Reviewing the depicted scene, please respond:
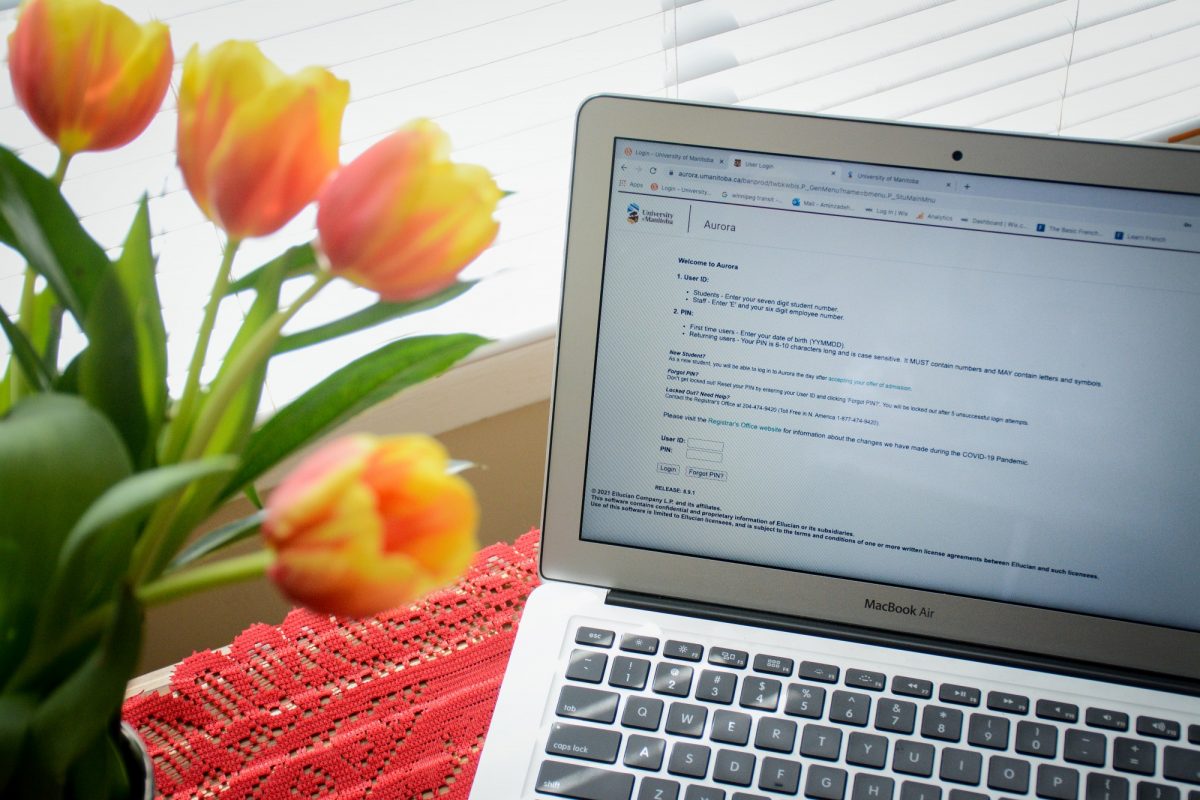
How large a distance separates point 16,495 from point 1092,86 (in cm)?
118

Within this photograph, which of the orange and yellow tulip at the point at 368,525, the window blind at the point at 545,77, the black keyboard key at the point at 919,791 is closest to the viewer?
the orange and yellow tulip at the point at 368,525

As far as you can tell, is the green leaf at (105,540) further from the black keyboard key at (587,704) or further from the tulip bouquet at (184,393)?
the black keyboard key at (587,704)

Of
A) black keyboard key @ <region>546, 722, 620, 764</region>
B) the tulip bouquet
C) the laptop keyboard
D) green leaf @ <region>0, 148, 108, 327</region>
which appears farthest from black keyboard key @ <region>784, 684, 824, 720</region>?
green leaf @ <region>0, 148, 108, 327</region>

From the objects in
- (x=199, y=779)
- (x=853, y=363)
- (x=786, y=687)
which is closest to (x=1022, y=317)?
(x=853, y=363)

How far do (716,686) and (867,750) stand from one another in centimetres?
9

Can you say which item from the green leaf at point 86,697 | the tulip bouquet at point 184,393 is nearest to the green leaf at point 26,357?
the tulip bouquet at point 184,393

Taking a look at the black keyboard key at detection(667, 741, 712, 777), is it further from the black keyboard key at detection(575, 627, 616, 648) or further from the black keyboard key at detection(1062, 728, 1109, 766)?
the black keyboard key at detection(1062, 728, 1109, 766)

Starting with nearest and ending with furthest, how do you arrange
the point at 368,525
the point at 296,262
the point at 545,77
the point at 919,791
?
the point at 368,525 → the point at 296,262 → the point at 919,791 → the point at 545,77

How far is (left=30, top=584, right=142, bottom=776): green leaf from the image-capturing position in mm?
271

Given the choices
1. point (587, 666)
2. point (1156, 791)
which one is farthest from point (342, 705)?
point (1156, 791)

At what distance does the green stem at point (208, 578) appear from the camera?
0.26 m

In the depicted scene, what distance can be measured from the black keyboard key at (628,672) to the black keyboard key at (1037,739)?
0.21 metres

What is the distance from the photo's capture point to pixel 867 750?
54cm

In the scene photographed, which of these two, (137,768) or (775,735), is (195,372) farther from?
(775,735)
